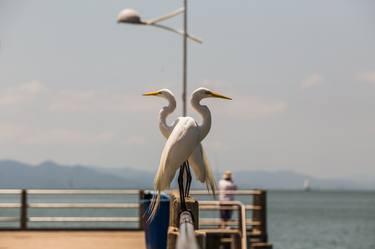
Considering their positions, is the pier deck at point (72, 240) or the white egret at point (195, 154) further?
the pier deck at point (72, 240)

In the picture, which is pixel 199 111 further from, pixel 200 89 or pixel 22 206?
pixel 22 206

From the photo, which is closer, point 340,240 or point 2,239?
point 2,239

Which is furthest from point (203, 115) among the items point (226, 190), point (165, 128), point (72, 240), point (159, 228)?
point (226, 190)

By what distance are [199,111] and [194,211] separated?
1469 millimetres

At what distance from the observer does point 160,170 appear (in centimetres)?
1026

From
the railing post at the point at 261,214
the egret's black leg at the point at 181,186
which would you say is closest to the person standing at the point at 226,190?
the railing post at the point at 261,214

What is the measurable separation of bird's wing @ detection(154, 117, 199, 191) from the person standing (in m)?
7.96

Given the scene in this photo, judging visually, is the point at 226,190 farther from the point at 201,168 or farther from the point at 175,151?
the point at 175,151

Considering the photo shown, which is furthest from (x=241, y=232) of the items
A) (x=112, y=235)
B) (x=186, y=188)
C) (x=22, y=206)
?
(x=22, y=206)

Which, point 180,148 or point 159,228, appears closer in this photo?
point 180,148

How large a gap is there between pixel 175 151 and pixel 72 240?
22.9ft

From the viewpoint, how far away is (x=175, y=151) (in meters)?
10.2

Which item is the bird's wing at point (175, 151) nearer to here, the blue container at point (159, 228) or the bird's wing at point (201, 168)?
the bird's wing at point (201, 168)

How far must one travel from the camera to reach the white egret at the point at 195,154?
10844 mm
